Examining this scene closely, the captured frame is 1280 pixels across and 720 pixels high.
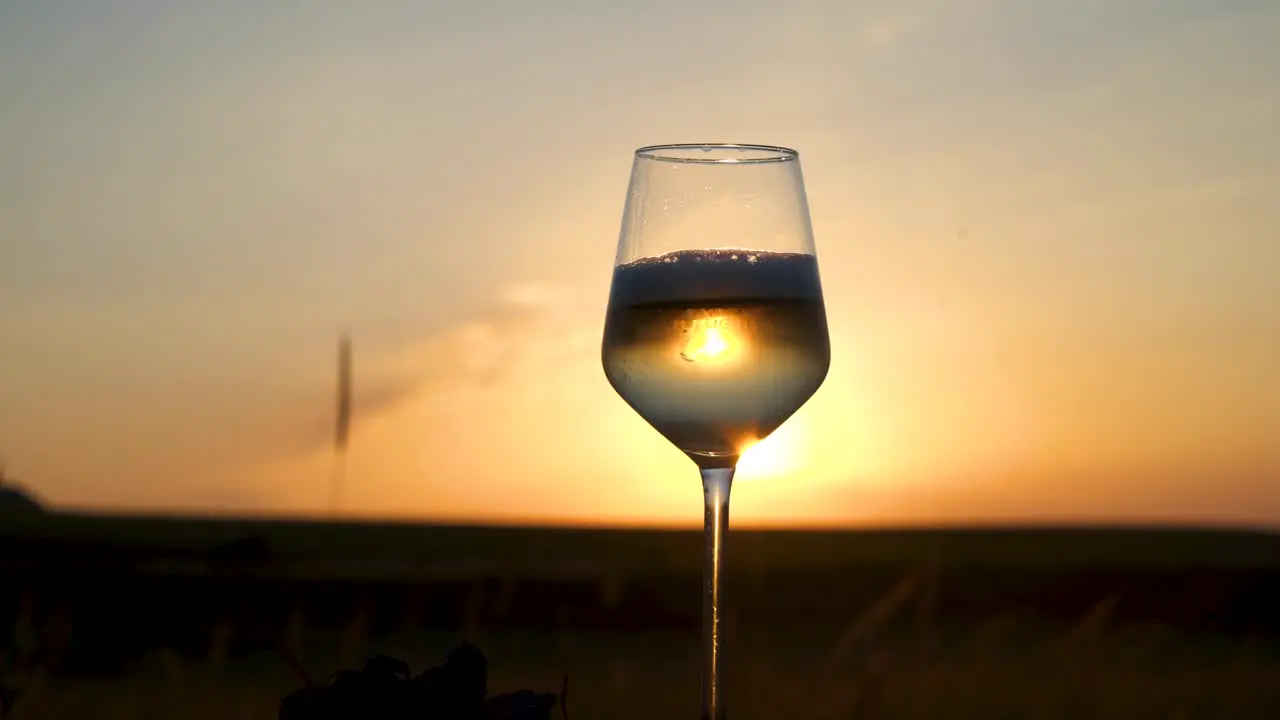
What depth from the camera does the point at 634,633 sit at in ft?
31.5

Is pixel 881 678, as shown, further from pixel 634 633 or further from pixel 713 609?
pixel 634 633

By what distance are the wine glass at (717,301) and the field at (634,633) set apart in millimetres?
411

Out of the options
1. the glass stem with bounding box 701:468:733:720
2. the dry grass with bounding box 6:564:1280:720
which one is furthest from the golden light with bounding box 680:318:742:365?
the dry grass with bounding box 6:564:1280:720

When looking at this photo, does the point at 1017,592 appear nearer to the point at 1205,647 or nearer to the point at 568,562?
the point at 568,562

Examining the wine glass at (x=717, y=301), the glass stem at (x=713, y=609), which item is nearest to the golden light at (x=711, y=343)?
the wine glass at (x=717, y=301)

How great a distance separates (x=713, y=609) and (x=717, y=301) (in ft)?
1.40

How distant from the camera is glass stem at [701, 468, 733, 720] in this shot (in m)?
1.88

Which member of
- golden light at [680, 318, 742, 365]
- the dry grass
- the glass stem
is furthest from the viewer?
the dry grass

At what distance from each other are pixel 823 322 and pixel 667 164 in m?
0.32

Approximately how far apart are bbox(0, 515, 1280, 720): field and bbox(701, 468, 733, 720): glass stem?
0.58 ft

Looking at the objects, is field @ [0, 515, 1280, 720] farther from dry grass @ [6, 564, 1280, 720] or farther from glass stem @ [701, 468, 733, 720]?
glass stem @ [701, 468, 733, 720]

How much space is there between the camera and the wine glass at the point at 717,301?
208cm

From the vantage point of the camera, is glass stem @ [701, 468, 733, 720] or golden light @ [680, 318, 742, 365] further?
golden light @ [680, 318, 742, 365]

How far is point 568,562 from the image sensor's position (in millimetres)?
14234
